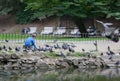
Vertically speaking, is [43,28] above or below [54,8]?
below

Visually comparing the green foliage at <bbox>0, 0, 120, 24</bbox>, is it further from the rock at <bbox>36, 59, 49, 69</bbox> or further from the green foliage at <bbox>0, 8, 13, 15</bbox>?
the green foliage at <bbox>0, 8, 13, 15</bbox>

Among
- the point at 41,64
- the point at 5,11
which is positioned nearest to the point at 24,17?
the point at 5,11

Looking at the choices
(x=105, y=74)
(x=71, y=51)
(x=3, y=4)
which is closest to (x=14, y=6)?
(x=3, y=4)

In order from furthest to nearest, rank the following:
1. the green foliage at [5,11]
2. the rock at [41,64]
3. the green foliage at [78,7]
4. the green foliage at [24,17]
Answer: the green foliage at [5,11] < the green foliage at [24,17] < the green foliage at [78,7] < the rock at [41,64]

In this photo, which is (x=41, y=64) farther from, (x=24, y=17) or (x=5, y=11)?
(x=5, y=11)

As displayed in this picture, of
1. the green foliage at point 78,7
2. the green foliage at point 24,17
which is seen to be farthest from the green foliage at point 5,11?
the green foliage at point 78,7

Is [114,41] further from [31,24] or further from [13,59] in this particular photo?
[31,24]

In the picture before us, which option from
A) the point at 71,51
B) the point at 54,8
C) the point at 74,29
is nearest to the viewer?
the point at 71,51

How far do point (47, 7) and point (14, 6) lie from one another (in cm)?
2122

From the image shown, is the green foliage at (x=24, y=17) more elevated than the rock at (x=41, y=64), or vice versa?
the rock at (x=41, y=64)

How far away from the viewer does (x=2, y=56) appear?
2567cm

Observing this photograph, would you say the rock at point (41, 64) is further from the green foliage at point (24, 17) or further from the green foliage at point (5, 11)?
the green foliage at point (5, 11)

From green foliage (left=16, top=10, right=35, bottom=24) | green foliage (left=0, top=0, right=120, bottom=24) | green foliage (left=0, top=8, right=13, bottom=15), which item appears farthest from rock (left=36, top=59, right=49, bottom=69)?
green foliage (left=0, top=8, right=13, bottom=15)

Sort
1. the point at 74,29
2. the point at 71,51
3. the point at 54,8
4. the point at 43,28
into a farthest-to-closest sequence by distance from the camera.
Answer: the point at 43,28
the point at 74,29
the point at 54,8
the point at 71,51
